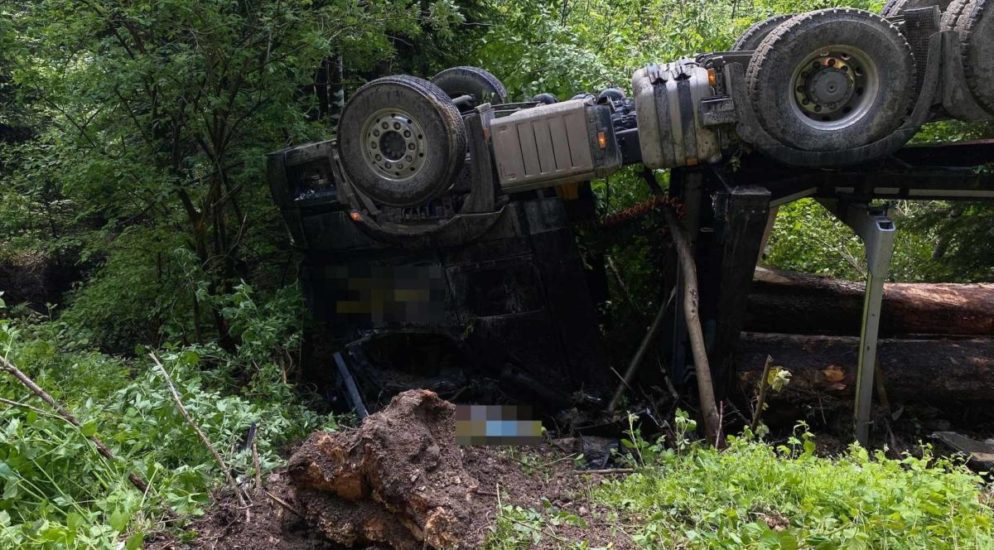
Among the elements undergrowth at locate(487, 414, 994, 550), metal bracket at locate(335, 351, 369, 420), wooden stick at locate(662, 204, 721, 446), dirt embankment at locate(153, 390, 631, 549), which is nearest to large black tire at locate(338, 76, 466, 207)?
metal bracket at locate(335, 351, 369, 420)

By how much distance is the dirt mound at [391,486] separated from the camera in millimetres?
2645

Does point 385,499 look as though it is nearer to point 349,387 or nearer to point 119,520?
point 119,520

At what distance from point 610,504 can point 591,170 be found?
193 cm

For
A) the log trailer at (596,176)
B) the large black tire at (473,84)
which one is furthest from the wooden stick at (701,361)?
the large black tire at (473,84)

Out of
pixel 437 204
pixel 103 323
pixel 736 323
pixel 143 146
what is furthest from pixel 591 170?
pixel 103 323

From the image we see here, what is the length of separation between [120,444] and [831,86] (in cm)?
391

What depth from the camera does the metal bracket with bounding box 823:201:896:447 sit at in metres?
4.38

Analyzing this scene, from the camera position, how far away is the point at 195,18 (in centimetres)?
532

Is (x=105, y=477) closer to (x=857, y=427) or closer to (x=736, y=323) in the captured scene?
(x=736, y=323)

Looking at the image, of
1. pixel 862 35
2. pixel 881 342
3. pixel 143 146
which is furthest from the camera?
pixel 143 146

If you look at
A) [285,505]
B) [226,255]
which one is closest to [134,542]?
[285,505]

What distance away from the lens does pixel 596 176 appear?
438cm

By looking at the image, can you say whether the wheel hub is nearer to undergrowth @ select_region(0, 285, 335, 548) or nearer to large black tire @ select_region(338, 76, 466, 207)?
large black tire @ select_region(338, 76, 466, 207)

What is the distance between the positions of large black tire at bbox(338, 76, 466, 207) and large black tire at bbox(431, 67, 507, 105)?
1242 millimetres
